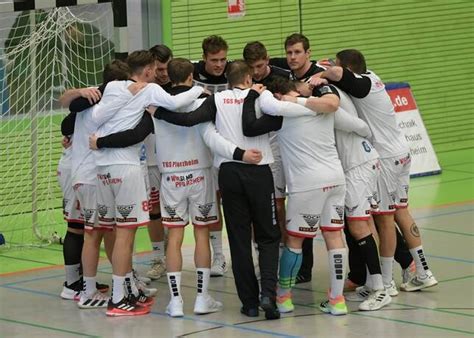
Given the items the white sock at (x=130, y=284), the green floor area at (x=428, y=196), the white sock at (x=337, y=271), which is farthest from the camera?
the green floor area at (x=428, y=196)

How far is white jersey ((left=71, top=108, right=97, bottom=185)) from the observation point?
446 inches

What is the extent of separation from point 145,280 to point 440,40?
8.91m

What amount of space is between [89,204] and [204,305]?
1385 millimetres

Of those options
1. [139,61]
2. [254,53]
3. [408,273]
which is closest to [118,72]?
[139,61]

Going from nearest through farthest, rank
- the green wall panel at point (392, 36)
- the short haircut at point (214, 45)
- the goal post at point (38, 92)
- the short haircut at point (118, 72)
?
the short haircut at point (118, 72) < the short haircut at point (214, 45) < the goal post at point (38, 92) < the green wall panel at point (392, 36)

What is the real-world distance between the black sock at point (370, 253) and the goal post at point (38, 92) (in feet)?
15.4

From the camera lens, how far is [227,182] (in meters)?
10.8

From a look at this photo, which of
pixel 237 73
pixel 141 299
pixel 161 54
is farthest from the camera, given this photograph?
pixel 161 54

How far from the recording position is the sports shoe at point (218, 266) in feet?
41.2

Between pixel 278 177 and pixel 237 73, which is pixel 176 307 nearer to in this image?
pixel 278 177

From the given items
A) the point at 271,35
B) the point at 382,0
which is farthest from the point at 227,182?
the point at 382,0

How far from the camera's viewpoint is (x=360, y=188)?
11094mm

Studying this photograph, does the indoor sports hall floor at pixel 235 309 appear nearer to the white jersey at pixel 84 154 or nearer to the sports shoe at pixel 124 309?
the sports shoe at pixel 124 309

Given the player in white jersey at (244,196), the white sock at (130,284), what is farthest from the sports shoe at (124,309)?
the player in white jersey at (244,196)
